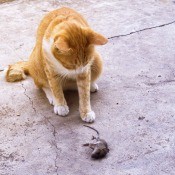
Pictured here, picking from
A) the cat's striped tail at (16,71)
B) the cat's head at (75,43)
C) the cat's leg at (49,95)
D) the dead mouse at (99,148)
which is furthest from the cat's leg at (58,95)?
the cat's striped tail at (16,71)

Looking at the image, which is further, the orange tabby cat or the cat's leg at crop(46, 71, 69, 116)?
the cat's leg at crop(46, 71, 69, 116)

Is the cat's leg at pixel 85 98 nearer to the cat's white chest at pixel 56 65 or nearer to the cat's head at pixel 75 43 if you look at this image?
the cat's white chest at pixel 56 65

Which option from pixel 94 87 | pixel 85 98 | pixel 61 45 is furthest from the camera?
pixel 94 87

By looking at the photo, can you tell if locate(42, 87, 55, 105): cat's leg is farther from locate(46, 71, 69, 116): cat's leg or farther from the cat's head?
the cat's head

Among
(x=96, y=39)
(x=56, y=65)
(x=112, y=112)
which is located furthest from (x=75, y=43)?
(x=112, y=112)

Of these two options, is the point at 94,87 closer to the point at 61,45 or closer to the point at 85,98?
the point at 85,98

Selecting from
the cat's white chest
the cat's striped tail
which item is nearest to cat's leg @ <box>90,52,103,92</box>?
the cat's white chest

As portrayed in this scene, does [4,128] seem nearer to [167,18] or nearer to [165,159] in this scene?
[165,159]
